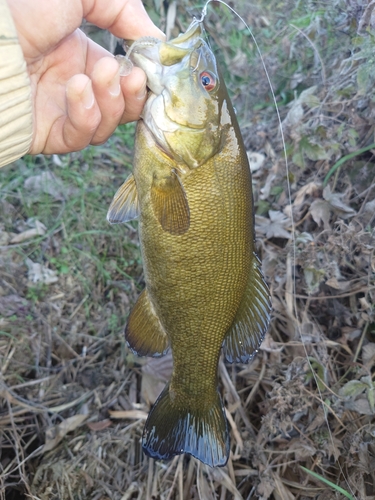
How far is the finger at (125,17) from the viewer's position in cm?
165

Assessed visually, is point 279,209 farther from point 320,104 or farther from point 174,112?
point 174,112

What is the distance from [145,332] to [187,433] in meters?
0.48

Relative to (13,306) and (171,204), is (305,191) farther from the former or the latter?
(13,306)

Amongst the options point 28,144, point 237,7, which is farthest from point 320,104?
point 237,7

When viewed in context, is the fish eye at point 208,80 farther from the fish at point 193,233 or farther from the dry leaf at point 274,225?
the dry leaf at point 274,225

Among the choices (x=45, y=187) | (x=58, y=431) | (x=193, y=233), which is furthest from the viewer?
(x=45, y=187)

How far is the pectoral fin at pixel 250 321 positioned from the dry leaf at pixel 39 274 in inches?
56.0

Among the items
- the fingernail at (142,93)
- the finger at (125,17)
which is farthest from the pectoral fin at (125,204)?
the finger at (125,17)

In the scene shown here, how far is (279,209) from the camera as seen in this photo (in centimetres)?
274

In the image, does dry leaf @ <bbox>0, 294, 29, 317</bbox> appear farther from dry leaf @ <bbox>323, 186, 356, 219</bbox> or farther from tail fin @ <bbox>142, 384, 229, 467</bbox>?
dry leaf @ <bbox>323, 186, 356, 219</bbox>

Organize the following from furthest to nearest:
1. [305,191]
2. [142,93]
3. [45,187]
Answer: [45,187]
[305,191]
[142,93]

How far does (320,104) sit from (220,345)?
5.55 feet

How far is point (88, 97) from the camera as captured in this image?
142 cm

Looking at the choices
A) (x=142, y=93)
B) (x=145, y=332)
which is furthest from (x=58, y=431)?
(x=142, y=93)
